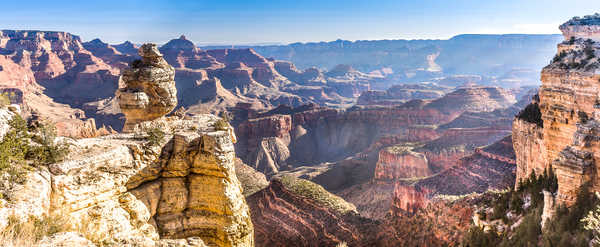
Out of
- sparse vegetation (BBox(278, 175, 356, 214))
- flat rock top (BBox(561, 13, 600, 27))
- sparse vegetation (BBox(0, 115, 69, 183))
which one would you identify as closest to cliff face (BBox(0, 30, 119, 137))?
sparse vegetation (BBox(278, 175, 356, 214))

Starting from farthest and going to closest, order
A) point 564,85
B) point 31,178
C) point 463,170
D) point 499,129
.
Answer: point 499,129 → point 463,170 → point 564,85 → point 31,178

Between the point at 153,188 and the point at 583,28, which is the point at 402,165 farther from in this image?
the point at 153,188

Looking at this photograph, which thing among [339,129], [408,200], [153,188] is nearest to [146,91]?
[153,188]

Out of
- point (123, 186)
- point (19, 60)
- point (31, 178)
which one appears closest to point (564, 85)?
point (123, 186)

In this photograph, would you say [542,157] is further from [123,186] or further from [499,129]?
[499,129]

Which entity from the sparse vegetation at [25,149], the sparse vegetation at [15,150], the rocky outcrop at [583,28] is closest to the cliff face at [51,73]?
the sparse vegetation at [25,149]

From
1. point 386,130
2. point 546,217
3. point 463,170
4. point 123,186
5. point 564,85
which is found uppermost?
point 564,85
